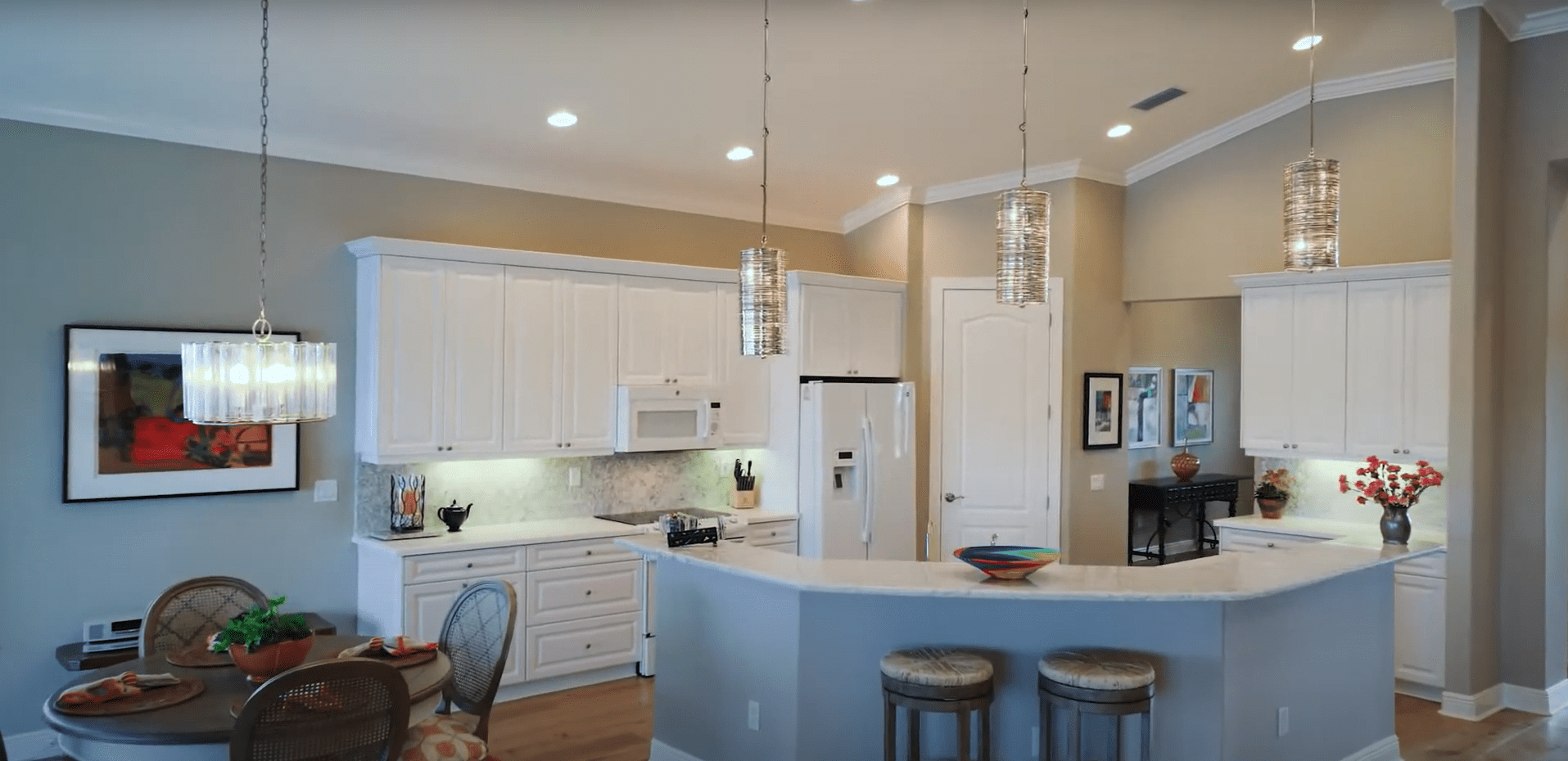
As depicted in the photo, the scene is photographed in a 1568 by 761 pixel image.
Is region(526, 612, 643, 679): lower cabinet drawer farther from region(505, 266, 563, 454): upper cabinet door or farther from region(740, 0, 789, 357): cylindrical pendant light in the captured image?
region(740, 0, 789, 357): cylindrical pendant light

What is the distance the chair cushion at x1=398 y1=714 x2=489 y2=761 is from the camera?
3.09 metres

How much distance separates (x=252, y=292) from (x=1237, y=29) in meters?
5.02

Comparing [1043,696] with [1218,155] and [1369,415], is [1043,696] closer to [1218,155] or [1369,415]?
[1369,415]

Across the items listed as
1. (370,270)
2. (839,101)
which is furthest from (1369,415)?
(370,270)

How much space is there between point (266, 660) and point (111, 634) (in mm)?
2160

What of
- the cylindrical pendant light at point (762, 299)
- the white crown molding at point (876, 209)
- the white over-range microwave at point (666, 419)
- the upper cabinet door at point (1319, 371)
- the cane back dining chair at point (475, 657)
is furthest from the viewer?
the white crown molding at point (876, 209)

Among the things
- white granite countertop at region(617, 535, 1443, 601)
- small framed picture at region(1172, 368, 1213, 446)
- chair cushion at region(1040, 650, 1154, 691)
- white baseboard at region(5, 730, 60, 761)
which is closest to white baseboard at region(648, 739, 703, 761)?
white granite countertop at region(617, 535, 1443, 601)

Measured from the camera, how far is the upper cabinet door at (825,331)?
21.0ft

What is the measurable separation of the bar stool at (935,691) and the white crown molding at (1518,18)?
414 cm

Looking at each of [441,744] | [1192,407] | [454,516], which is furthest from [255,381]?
[1192,407]

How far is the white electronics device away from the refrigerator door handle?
3877mm

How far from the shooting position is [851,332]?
6621 millimetres

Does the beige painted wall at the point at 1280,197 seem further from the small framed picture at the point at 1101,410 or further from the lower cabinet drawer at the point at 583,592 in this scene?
the lower cabinet drawer at the point at 583,592

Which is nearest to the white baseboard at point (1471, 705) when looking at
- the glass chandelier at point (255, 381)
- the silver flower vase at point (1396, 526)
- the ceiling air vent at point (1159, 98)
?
the silver flower vase at point (1396, 526)
